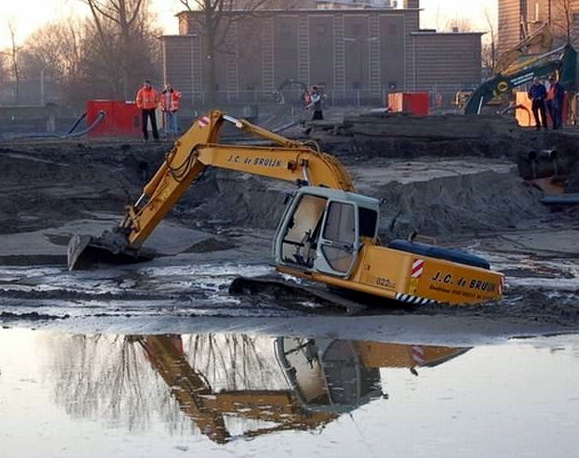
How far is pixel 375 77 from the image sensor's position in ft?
301

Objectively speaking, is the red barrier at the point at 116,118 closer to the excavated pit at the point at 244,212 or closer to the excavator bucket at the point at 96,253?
the excavated pit at the point at 244,212

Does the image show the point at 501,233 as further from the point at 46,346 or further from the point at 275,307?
the point at 46,346

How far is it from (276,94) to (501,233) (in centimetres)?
4910

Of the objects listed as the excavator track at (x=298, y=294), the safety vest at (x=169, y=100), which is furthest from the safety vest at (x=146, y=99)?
the excavator track at (x=298, y=294)

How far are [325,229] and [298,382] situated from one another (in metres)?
4.45

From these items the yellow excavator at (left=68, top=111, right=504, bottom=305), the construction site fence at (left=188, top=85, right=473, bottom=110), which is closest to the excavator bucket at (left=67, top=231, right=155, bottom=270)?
the yellow excavator at (left=68, top=111, right=504, bottom=305)

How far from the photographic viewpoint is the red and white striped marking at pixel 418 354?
13859mm

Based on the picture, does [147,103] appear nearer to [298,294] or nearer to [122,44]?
[298,294]

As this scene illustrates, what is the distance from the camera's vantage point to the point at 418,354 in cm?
1423

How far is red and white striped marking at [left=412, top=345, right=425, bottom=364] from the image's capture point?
45.5 feet

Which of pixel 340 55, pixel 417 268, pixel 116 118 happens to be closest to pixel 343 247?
pixel 417 268

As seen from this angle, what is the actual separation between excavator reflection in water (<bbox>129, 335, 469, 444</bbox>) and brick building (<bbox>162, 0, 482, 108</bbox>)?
73.8 meters

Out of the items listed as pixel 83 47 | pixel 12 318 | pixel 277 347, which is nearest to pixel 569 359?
pixel 277 347

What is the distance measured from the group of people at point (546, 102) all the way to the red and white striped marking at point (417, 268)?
22164mm
